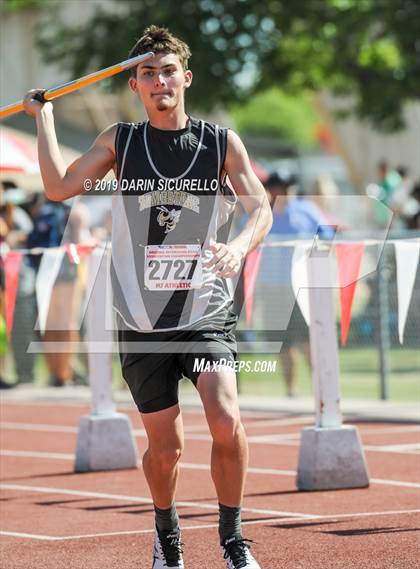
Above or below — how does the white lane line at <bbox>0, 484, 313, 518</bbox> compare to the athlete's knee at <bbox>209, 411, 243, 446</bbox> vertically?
below

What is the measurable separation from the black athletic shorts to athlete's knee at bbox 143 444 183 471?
0.18 m

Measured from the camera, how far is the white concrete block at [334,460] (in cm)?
900

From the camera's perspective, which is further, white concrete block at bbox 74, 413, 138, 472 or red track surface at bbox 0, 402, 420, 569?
white concrete block at bbox 74, 413, 138, 472

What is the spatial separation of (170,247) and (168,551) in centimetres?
133

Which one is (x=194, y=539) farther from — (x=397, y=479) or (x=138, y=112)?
(x=138, y=112)

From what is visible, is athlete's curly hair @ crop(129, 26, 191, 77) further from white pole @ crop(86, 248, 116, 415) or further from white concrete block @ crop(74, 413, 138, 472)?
white concrete block @ crop(74, 413, 138, 472)

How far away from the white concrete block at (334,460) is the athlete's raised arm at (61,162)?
3.27 metres

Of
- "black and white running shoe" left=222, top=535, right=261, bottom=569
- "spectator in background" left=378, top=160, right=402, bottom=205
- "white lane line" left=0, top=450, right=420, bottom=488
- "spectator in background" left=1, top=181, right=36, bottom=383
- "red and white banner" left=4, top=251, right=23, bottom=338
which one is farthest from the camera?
"spectator in background" left=378, top=160, right=402, bottom=205

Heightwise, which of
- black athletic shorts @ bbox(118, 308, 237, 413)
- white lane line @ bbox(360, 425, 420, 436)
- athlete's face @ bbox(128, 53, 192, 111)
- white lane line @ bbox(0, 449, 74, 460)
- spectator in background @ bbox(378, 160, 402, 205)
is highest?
spectator in background @ bbox(378, 160, 402, 205)

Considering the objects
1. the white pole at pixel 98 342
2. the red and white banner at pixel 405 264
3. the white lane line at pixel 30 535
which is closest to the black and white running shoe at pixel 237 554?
the white lane line at pixel 30 535

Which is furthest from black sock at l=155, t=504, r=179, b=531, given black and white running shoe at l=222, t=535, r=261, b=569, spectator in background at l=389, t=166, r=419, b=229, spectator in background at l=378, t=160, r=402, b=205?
spectator in background at l=378, t=160, r=402, b=205

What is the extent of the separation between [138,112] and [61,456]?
29628 mm

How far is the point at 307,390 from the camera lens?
15.0 m

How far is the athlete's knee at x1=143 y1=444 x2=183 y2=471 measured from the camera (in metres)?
6.27
